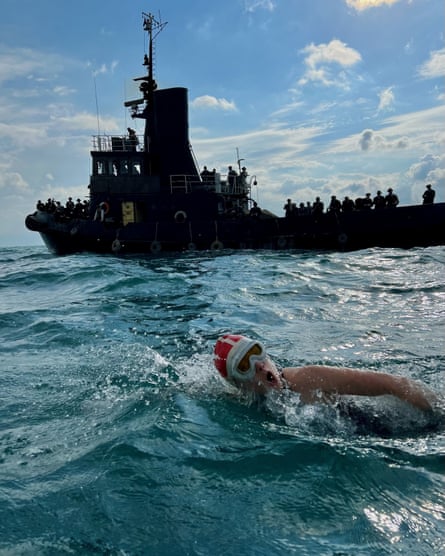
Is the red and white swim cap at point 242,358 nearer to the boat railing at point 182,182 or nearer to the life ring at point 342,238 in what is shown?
the life ring at point 342,238

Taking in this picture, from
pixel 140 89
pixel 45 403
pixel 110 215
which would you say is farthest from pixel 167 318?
pixel 140 89

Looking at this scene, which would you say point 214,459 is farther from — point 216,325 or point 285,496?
point 216,325

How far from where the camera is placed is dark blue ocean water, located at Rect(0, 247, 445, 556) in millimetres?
2568

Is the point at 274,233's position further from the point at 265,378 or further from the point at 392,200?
the point at 265,378

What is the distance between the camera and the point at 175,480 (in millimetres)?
3074

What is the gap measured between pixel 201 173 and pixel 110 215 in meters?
5.59

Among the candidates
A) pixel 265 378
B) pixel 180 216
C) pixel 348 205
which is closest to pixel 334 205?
pixel 348 205

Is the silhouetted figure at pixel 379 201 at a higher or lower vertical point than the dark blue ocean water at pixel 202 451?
higher

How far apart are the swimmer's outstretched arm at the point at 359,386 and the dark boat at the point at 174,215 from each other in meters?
20.4

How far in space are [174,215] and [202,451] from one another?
22.5 meters

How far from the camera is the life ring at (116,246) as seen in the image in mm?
24500

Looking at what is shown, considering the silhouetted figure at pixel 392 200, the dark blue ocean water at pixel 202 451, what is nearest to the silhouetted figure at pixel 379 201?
the silhouetted figure at pixel 392 200

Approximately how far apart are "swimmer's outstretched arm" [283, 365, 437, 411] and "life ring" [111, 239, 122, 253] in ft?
70.4

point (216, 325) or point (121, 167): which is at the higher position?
point (121, 167)
